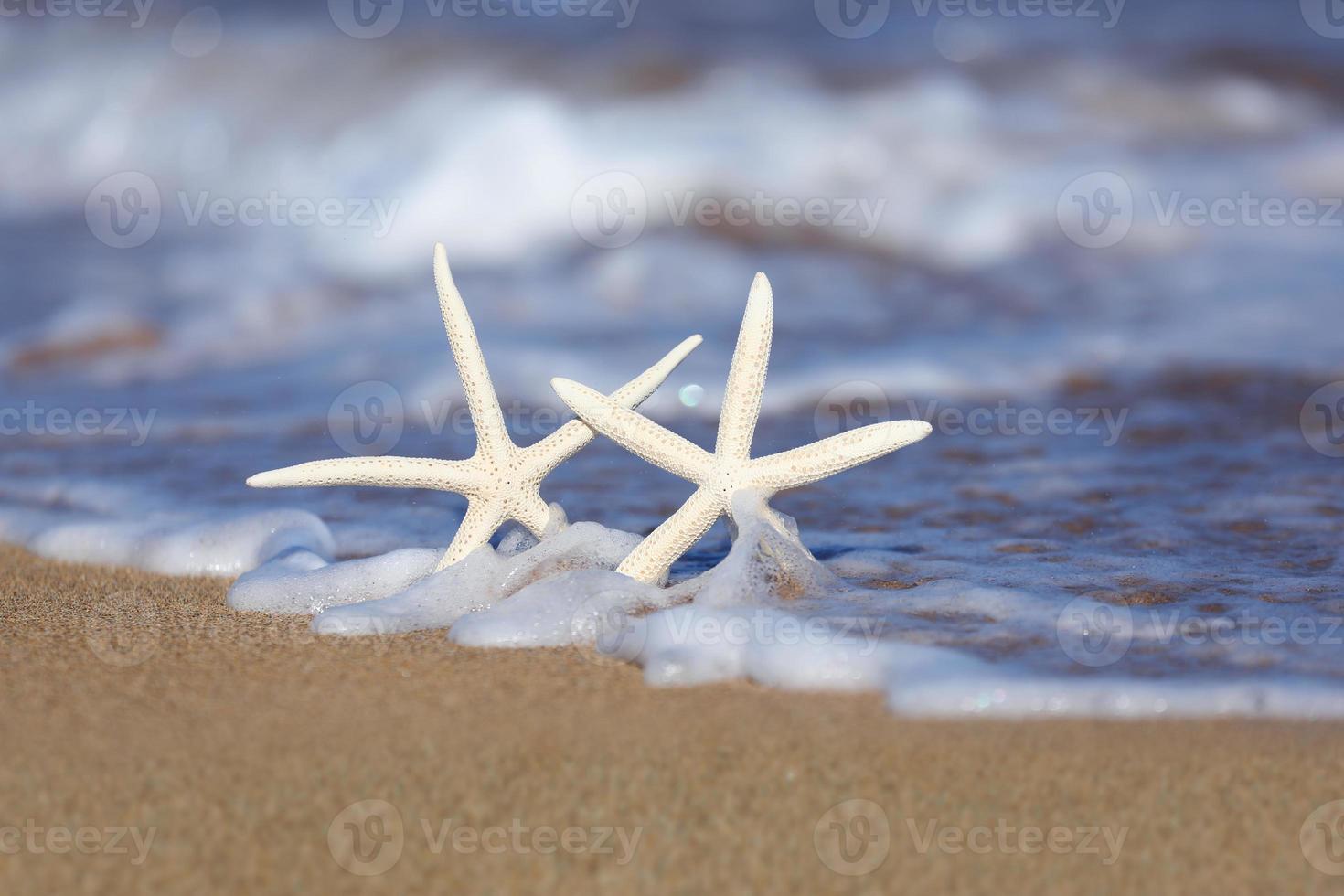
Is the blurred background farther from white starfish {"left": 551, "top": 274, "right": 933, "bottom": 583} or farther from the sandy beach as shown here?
the sandy beach

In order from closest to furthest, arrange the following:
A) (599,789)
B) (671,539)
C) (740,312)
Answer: (599,789)
(671,539)
(740,312)

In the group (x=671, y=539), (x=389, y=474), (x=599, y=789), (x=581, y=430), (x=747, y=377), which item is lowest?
(x=599, y=789)

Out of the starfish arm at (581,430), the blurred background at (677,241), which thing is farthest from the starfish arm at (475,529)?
the blurred background at (677,241)

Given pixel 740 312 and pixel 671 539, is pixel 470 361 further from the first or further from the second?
pixel 740 312

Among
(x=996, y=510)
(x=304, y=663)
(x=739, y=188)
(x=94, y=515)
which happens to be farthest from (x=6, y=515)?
(x=739, y=188)

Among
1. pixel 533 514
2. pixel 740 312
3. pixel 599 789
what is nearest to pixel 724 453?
pixel 533 514
